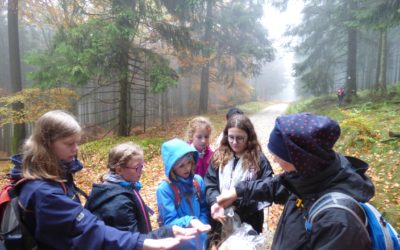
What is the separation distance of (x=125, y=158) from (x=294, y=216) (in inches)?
59.9

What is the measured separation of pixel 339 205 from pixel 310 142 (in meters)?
0.32

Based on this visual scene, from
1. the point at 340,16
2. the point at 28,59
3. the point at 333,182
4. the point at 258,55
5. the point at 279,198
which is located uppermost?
the point at 340,16

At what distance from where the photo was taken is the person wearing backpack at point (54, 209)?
5.69 feet

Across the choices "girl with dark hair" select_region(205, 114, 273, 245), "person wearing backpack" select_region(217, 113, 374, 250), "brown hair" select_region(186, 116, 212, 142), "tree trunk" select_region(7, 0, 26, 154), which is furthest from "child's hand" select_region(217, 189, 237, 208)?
"tree trunk" select_region(7, 0, 26, 154)

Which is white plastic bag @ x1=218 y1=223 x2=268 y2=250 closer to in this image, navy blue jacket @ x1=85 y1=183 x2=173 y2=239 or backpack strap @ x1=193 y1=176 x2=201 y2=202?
backpack strap @ x1=193 y1=176 x2=201 y2=202

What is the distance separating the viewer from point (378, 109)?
1232 cm

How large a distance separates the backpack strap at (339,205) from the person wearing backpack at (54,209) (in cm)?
91

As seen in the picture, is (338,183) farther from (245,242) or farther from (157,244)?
(245,242)

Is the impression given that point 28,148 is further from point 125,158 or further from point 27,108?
point 27,108

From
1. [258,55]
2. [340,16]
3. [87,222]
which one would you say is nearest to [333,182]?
[87,222]

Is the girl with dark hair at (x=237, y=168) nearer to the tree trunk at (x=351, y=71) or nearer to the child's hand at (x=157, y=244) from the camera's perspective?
the child's hand at (x=157, y=244)

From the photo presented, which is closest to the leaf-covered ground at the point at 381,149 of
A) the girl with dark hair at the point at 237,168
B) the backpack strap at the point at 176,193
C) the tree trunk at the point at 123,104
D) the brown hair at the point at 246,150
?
the girl with dark hair at the point at 237,168

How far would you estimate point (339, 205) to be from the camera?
1.31 meters

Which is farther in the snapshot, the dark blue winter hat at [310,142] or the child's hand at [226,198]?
the child's hand at [226,198]
